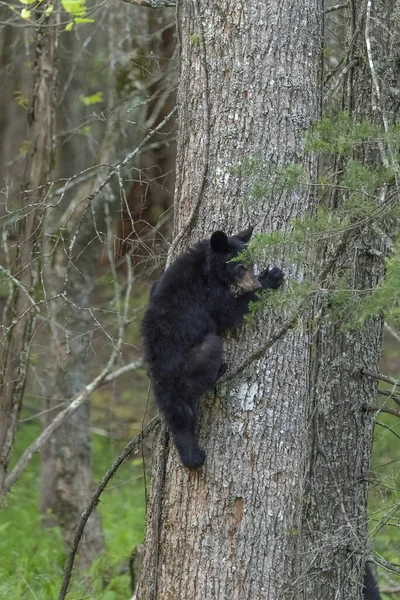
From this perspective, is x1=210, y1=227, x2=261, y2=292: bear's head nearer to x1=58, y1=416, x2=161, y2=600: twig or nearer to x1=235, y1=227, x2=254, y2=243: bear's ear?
x1=235, y1=227, x2=254, y2=243: bear's ear

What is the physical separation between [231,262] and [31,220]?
265 cm

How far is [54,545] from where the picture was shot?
8836 millimetres

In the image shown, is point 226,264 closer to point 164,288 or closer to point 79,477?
point 164,288

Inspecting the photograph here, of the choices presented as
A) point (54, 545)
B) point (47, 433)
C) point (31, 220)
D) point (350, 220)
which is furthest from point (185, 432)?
point (54, 545)

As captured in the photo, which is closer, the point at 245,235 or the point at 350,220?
the point at 350,220

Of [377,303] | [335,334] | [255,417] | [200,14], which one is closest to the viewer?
[377,303]

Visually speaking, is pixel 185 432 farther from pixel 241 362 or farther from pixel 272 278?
pixel 272 278

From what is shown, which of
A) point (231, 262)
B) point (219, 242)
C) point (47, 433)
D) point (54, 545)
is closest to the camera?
point (219, 242)

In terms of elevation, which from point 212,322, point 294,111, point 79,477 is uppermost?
point 294,111

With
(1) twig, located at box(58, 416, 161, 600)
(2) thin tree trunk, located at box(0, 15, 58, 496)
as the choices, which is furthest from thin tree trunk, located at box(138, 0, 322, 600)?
(2) thin tree trunk, located at box(0, 15, 58, 496)

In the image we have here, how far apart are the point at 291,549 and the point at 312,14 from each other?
2.90 metres

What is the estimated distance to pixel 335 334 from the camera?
235 inches

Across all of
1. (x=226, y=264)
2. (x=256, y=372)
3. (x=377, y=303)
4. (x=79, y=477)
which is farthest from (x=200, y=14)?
(x=79, y=477)

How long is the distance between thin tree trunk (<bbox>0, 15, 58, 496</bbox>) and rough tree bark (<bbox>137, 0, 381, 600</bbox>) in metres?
2.51
